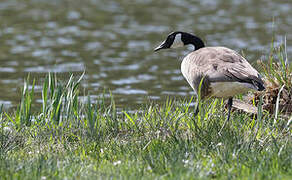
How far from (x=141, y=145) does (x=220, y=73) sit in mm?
1336

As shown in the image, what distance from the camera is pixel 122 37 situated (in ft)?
55.9

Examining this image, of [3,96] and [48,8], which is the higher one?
[48,8]

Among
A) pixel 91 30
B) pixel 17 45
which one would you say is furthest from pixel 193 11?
pixel 17 45

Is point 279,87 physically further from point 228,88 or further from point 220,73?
point 220,73

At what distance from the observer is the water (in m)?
12.1

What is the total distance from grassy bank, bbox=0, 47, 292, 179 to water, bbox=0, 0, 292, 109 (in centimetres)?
226

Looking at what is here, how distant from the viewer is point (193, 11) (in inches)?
835

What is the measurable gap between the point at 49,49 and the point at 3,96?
447 centimetres

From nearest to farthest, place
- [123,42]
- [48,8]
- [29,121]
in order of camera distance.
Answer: [29,121] → [123,42] → [48,8]

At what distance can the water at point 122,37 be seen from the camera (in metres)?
12.1

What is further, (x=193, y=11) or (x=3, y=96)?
(x=193, y=11)

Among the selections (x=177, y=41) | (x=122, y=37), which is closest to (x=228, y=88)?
(x=177, y=41)

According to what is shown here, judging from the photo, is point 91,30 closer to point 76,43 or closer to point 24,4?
point 76,43

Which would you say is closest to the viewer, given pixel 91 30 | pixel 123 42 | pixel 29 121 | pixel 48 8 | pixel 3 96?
pixel 29 121
